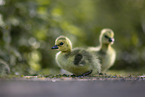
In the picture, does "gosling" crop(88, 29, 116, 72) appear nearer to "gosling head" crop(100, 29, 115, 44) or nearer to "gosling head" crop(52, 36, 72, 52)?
"gosling head" crop(100, 29, 115, 44)

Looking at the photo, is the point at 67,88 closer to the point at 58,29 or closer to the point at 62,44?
the point at 62,44

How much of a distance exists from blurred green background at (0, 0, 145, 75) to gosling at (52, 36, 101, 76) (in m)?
0.61

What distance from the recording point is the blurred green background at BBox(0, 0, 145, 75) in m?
3.77

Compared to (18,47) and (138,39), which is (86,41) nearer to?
(138,39)

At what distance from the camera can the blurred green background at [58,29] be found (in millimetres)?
3768

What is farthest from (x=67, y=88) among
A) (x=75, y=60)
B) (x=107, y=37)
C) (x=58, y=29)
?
(x=58, y=29)

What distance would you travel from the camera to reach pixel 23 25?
3.98 meters

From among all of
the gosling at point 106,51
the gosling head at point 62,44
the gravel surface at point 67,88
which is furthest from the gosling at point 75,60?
the gosling at point 106,51

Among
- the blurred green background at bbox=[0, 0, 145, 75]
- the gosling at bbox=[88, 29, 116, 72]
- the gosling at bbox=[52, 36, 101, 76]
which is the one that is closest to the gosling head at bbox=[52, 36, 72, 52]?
the gosling at bbox=[52, 36, 101, 76]

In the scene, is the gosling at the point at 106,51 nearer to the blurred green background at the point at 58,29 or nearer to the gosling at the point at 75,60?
the blurred green background at the point at 58,29

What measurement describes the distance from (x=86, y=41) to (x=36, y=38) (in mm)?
1307

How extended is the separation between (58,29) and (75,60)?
1.90 meters

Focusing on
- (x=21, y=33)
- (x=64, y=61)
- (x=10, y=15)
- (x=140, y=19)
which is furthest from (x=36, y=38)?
(x=140, y=19)

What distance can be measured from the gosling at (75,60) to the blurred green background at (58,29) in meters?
0.61
